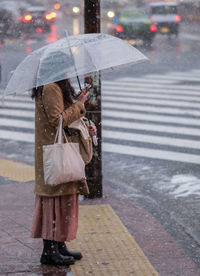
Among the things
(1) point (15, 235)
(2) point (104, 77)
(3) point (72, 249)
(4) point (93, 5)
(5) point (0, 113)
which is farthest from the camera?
(2) point (104, 77)

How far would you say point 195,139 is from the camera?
1075 cm

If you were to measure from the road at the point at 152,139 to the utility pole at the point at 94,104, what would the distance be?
0.68m

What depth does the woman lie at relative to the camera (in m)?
4.76

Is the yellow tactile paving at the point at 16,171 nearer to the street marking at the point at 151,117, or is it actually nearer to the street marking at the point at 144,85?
the street marking at the point at 151,117

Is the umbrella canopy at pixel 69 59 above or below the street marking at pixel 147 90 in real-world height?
above

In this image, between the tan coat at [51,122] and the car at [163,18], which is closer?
the tan coat at [51,122]

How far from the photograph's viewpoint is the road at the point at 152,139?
7348 millimetres

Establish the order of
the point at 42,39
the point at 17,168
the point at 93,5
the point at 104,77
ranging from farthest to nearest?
the point at 42,39, the point at 104,77, the point at 17,168, the point at 93,5

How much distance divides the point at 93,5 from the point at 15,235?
103 inches

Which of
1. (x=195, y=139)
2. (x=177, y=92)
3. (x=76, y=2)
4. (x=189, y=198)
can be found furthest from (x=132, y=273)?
(x=76, y=2)

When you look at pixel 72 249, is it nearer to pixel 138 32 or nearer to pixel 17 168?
pixel 17 168

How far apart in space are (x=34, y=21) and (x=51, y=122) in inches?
1345

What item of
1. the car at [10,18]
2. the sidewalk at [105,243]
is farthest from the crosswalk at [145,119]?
the car at [10,18]

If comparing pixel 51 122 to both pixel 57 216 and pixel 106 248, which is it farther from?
pixel 106 248
